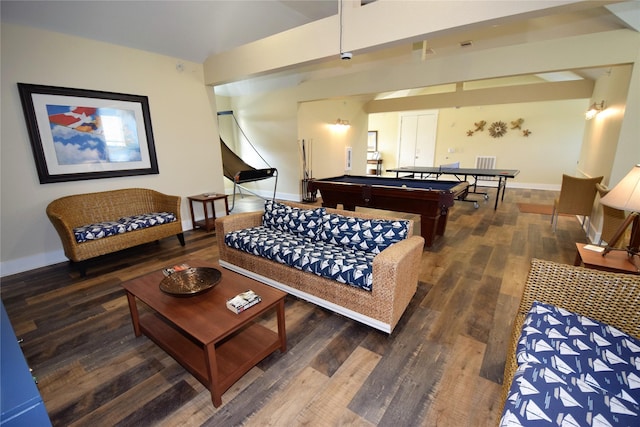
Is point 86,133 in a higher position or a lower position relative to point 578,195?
higher

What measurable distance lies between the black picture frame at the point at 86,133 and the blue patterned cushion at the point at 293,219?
7.25 feet

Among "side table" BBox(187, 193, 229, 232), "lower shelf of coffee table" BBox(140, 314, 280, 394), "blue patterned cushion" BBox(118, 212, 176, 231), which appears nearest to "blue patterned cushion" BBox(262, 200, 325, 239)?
"lower shelf of coffee table" BBox(140, 314, 280, 394)

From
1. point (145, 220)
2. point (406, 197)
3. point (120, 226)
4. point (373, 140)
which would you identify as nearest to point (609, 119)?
→ point (406, 197)

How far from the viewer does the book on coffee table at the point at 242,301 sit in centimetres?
158

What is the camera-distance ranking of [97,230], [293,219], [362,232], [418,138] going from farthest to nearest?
[418,138], [97,230], [293,219], [362,232]

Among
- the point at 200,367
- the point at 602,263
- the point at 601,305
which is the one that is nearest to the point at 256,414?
the point at 200,367

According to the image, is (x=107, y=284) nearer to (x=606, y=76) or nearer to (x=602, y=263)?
(x=602, y=263)

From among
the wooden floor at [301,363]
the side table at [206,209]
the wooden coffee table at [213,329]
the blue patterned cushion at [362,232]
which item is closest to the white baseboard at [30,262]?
the wooden floor at [301,363]

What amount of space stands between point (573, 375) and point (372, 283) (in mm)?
1062

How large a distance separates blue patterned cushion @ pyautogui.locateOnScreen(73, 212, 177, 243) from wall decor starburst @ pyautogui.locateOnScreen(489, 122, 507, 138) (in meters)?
8.90

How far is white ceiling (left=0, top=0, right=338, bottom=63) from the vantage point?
286 centimetres

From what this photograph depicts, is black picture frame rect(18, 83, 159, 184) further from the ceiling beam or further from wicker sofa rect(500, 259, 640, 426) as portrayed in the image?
wicker sofa rect(500, 259, 640, 426)

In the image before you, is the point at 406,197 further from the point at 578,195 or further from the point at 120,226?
the point at 120,226

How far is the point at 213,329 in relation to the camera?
4.75 feet
